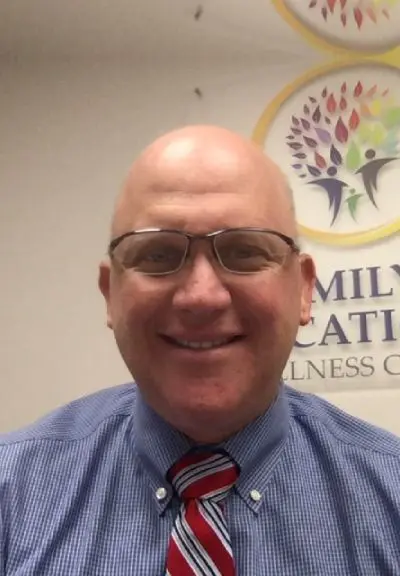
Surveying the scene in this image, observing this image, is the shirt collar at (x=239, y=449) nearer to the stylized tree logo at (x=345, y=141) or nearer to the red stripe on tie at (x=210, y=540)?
the red stripe on tie at (x=210, y=540)

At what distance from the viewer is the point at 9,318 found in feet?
5.29

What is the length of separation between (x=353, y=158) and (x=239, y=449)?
2.63 ft

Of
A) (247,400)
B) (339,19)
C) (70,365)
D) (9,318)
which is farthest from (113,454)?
(339,19)

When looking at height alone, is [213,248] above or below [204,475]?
above

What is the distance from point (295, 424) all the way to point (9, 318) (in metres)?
0.83

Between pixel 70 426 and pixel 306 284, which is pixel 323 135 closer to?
pixel 306 284

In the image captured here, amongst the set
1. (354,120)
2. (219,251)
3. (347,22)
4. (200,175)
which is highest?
(347,22)

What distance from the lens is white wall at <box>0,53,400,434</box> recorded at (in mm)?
1571

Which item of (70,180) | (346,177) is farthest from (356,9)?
(70,180)

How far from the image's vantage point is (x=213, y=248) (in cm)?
87

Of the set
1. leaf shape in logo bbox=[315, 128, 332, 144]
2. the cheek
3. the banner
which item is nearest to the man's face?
the cheek

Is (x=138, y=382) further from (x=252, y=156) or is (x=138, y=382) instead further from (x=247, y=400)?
(x=252, y=156)

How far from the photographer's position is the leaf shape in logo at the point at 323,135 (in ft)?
4.97

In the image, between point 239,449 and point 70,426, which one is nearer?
A: point 239,449
